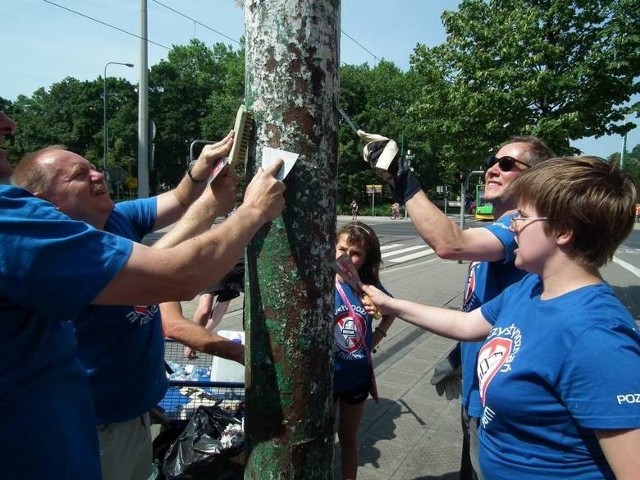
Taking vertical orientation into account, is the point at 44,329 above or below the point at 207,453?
above

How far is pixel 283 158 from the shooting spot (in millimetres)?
1550

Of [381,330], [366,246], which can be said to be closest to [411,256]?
[381,330]

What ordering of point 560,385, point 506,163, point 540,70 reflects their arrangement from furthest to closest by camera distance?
point 540,70 < point 506,163 < point 560,385

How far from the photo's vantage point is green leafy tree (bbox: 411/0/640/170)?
23.7 feet

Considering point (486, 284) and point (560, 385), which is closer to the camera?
point (560, 385)

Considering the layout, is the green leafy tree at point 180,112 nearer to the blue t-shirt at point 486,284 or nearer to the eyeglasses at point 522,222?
the blue t-shirt at point 486,284

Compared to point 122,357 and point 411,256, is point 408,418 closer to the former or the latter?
point 122,357

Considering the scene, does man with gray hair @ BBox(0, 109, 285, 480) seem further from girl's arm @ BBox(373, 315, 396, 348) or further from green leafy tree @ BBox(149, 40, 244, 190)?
green leafy tree @ BBox(149, 40, 244, 190)

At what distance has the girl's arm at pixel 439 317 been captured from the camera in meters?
1.98

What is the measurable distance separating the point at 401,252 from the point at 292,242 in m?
15.7

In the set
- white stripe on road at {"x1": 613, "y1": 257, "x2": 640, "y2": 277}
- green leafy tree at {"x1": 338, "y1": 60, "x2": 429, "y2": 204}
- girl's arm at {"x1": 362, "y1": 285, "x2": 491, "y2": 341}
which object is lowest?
white stripe on road at {"x1": 613, "y1": 257, "x2": 640, "y2": 277}

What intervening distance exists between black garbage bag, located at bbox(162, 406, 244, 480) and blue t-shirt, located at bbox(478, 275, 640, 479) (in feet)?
3.36

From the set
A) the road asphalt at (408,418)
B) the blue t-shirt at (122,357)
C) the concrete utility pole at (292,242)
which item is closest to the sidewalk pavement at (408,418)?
the road asphalt at (408,418)

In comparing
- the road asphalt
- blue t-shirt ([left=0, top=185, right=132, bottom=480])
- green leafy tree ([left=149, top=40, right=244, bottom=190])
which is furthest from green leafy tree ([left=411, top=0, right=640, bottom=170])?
green leafy tree ([left=149, top=40, right=244, bottom=190])
